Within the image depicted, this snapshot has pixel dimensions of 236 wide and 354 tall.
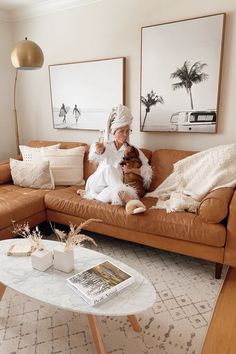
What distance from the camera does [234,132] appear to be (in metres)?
2.49

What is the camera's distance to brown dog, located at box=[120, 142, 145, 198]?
2445 mm

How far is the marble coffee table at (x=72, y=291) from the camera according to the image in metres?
1.14

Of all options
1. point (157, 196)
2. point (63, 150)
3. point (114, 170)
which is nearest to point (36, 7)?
point (63, 150)

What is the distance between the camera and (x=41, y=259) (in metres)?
1.39

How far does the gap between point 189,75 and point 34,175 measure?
180cm

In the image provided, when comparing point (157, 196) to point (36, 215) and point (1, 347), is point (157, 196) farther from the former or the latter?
point (1, 347)

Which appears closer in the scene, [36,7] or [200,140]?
[200,140]

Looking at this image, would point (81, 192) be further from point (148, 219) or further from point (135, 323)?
point (135, 323)

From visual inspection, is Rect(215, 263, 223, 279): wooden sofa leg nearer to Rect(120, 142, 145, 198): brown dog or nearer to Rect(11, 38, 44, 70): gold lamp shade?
Rect(120, 142, 145, 198): brown dog

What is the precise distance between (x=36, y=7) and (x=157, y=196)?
269cm

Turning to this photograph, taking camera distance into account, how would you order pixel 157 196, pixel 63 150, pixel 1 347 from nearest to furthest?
pixel 1 347
pixel 157 196
pixel 63 150

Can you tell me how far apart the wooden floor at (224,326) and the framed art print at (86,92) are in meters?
2.10

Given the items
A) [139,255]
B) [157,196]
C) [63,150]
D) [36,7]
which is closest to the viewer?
[139,255]

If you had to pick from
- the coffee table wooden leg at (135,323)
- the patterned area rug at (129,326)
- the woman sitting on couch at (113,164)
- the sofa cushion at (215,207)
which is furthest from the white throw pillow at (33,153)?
the coffee table wooden leg at (135,323)
